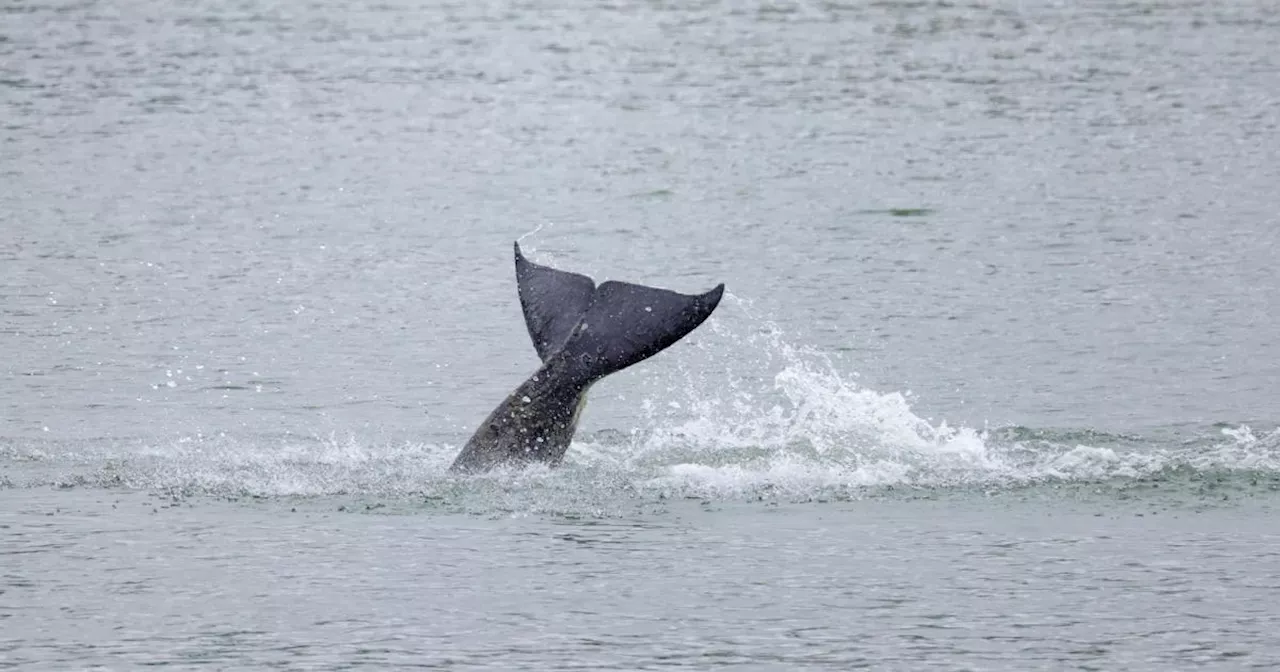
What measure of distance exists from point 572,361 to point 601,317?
357 mm

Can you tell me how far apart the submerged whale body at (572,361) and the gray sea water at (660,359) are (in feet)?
0.80

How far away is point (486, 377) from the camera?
20250 millimetres

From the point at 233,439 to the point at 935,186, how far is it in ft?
47.0

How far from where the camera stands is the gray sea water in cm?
1323

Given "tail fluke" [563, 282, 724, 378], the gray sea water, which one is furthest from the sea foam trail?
"tail fluke" [563, 282, 724, 378]

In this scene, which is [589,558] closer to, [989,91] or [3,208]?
[3,208]

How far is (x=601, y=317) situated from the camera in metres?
15.6

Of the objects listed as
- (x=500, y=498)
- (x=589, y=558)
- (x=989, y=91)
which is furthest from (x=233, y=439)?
(x=989, y=91)

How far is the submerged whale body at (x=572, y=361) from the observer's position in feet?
50.4

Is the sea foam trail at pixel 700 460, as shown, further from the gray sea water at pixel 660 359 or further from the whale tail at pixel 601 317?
the whale tail at pixel 601 317

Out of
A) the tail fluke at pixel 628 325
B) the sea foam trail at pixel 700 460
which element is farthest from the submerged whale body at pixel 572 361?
the sea foam trail at pixel 700 460

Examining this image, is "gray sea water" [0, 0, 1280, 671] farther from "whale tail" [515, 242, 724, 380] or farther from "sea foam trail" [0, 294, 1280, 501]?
"whale tail" [515, 242, 724, 380]

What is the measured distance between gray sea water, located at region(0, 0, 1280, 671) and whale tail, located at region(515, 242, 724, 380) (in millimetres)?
847

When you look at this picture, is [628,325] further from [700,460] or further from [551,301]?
[700,460]
